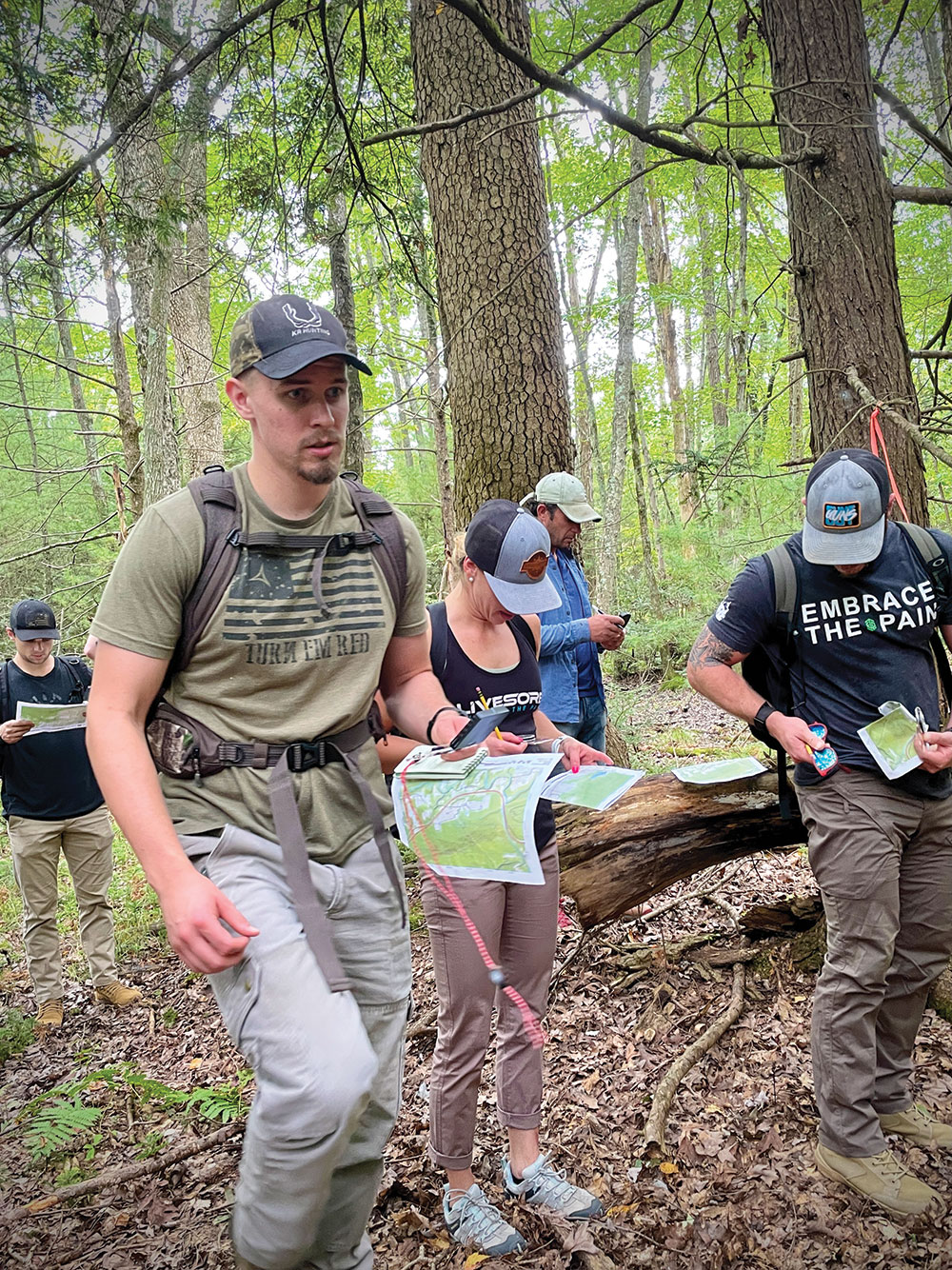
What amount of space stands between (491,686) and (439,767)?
2.42 ft

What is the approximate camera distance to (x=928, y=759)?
3037 millimetres

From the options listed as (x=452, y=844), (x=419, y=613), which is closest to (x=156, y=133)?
(x=419, y=613)

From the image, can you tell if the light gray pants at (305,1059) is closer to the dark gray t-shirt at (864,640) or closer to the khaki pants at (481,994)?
the khaki pants at (481,994)

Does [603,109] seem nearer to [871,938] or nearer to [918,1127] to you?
[871,938]

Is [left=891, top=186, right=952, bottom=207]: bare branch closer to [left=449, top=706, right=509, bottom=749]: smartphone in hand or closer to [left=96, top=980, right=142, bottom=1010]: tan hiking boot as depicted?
[left=449, top=706, right=509, bottom=749]: smartphone in hand

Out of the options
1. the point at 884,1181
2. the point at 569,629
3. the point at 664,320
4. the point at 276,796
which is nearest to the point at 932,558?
the point at 569,629

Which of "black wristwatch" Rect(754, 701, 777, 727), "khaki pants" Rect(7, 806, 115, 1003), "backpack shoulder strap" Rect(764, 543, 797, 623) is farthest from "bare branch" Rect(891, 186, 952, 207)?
"khaki pants" Rect(7, 806, 115, 1003)

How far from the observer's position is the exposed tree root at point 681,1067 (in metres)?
3.36

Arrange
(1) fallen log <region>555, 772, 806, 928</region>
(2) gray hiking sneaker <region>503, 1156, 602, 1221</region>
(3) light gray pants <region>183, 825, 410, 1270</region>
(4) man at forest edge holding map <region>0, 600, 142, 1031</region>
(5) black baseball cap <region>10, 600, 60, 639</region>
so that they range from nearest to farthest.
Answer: (3) light gray pants <region>183, 825, 410, 1270</region>, (2) gray hiking sneaker <region>503, 1156, 602, 1221</region>, (1) fallen log <region>555, 772, 806, 928</region>, (4) man at forest edge holding map <region>0, 600, 142, 1031</region>, (5) black baseball cap <region>10, 600, 60, 639</region>

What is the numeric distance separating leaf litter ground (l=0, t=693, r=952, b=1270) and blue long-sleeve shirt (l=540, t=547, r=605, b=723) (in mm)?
1403

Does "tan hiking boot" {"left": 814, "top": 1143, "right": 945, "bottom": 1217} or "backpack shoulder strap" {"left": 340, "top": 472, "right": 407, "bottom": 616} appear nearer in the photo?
"backpack shoulder strap" {"left": 340, "top": 472, "right": 407, "bottom": 616}

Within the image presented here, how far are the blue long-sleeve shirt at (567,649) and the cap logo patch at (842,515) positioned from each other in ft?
5.12

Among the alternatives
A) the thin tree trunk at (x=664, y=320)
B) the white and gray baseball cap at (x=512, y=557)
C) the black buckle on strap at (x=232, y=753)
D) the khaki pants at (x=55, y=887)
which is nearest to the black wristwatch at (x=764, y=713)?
the white and gray baseball cap at (x=512, y=557)

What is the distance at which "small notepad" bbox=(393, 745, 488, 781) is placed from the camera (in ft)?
7.90
